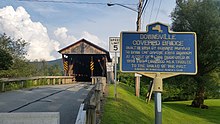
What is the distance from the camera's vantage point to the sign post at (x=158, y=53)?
6.85 m

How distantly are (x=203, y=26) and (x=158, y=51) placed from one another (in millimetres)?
19151

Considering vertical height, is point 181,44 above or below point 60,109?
above

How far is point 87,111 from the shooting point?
4809mm

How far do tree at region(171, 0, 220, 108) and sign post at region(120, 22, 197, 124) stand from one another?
18268 mm

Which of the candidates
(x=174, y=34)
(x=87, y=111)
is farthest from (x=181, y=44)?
(x=87, y=111)

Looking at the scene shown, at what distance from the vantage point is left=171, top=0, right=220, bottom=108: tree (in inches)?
953

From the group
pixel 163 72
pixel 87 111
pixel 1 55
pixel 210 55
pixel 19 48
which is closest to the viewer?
pixel 87 111

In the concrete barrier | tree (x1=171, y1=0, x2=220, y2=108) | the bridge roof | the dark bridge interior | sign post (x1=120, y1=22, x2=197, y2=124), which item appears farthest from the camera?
the dark bridge interior

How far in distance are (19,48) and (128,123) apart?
77.0ft

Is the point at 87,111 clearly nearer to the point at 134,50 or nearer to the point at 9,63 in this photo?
the point at 134,50

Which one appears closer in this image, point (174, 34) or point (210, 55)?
point (174, 34)

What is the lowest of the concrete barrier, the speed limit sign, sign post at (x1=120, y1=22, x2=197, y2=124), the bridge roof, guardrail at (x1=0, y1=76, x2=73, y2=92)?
guardrail at (x1=0, y1=76, x2=73, y2=92)

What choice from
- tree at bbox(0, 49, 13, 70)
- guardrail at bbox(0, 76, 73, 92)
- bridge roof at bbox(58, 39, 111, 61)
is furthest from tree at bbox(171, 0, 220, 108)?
tree at bbox(0, 49, 13, 70)

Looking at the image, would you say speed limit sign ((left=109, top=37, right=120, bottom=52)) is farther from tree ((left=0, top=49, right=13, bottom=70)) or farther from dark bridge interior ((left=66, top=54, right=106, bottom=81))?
dark bridge interior ((left=66, top=54, right=106, bottom=81))
